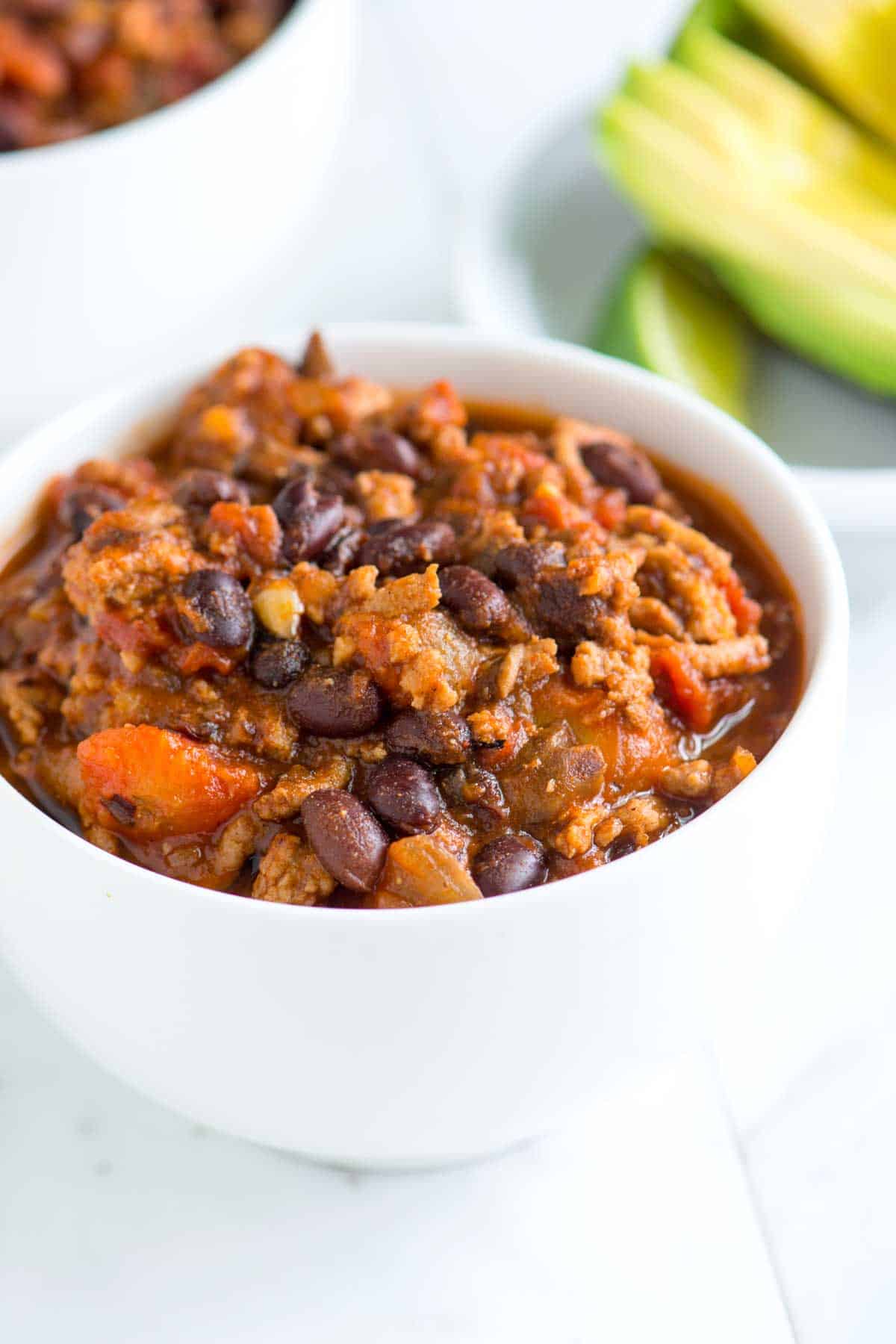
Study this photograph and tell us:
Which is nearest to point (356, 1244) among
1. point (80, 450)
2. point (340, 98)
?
point (80, 450)

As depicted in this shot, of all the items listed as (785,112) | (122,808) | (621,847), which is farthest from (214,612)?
(785,112)

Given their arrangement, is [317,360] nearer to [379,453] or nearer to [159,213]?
[379,453]

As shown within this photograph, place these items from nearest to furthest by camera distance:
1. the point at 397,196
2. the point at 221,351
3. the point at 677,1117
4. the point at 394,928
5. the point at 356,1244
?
the point at 394,928, the point at 356,1244, the point at 677,1117, the point at 221,351, the point at 397,196

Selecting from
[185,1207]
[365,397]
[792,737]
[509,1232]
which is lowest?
[185,1207]

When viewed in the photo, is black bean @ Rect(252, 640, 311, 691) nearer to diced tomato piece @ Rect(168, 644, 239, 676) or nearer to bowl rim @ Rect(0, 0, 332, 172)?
diced tomato piece @ Rect(168, 644, 239, 676)

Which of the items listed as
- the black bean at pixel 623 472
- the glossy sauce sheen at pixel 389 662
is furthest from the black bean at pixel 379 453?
the black bean at pixel 623 472

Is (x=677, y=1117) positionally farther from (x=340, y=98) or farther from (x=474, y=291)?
Answer: (x=340, y=98)
